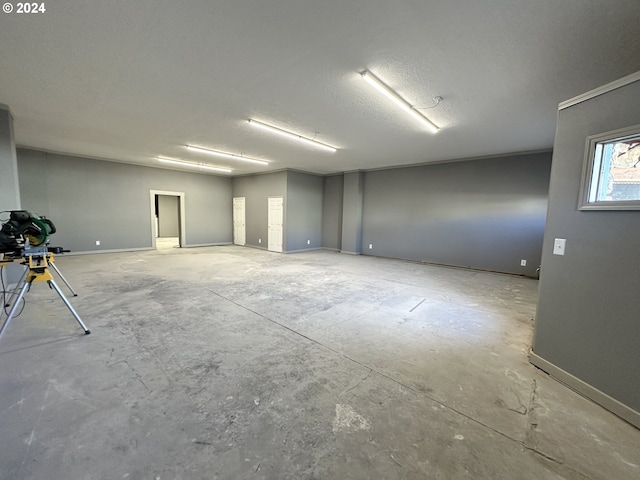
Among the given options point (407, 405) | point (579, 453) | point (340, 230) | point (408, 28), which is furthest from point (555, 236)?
point (340, 230)

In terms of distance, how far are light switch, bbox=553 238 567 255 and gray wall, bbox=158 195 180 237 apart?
14.9 meters

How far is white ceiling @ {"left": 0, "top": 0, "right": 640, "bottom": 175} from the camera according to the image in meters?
1.95

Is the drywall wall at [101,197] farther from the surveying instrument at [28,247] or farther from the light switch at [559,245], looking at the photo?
the light switch at [559,245]

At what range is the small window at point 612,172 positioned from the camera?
6.06ft

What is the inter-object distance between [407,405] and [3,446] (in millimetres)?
2422

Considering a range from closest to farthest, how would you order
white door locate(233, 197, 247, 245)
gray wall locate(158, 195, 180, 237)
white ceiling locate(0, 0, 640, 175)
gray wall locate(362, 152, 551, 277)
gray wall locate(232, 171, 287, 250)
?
1. white ceiling locate(0, 0, 640, 175)
2. gray wall locate(362, 152, 551, 277)
3. gray wall locate(232, 171, 287, 250)
4. white door locate(233, 197, 247, 245)
5. gray wall locate(158, 195, 180, 237)

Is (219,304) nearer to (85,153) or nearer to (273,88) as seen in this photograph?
(273,88)

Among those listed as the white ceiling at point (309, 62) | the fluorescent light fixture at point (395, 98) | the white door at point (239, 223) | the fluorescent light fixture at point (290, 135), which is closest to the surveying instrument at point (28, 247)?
the white ceiling at point (309, 62)

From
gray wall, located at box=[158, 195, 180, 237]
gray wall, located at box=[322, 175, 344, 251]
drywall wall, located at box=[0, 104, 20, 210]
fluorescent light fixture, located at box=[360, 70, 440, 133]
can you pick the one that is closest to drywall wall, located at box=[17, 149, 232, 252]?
drywall wall, located at box=[0, 104, 20, 210]

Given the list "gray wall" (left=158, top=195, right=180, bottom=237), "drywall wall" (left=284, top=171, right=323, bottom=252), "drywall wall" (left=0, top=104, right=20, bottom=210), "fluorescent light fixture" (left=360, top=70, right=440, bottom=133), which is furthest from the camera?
"gray wall" (left=158, top=195, right=180, bottom=237)

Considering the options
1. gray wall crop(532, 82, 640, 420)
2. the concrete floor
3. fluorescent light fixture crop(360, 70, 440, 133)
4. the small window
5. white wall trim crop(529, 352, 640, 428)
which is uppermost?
fluorescent light fixture crop(360, 70, 440, 133)

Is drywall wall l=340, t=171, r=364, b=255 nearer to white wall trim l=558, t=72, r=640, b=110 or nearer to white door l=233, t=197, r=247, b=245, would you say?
white door l=233, t=197, r=247, b=245

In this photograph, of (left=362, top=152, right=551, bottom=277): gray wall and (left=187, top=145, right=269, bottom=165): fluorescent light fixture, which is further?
(left=187, top=145, right=269, bottom=165): fluorescent light fixture

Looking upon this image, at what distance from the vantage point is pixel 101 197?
7727 mm
